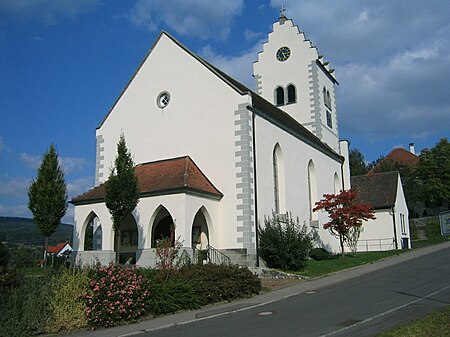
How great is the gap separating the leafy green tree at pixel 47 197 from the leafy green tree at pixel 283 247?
925cm

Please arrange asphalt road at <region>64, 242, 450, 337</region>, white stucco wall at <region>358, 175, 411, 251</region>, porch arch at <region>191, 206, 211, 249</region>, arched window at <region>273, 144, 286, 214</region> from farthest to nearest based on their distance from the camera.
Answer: white stucco wall at <region>358, 175, 411, 251</region>
arched window at <region>273, 144, 286, 214</region>
porch arch at <region>191, 206, 211, 249</region>
asphalt road at <region>64, 242, 450, 337</region>

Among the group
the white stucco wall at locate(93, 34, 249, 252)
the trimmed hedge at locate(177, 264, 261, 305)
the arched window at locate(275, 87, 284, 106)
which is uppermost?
the arched window at locate(275, 87, 284, 106)

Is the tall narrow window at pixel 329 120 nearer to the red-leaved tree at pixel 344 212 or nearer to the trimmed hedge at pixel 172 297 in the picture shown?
the red-leaved tree at pixel 344 212

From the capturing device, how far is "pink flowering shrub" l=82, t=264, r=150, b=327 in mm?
12047

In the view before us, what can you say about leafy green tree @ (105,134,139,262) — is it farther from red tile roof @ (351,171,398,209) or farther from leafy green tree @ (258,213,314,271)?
red tile roof @ (351,171,398,209)

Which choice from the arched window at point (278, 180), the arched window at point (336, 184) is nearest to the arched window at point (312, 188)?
the arched window at point (278, 180)

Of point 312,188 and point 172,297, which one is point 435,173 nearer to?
point 312,188

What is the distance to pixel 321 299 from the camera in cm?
1463

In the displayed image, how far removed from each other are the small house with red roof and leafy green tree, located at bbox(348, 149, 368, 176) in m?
37.8

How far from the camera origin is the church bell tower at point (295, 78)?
116 ft

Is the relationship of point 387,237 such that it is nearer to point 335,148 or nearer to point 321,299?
→ point 335,148

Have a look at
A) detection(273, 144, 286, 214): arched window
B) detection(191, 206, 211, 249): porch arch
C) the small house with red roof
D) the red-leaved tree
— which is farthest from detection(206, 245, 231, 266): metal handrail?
the small house with red roof

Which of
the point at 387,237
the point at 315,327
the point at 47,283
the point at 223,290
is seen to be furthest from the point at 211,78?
the point at 387,237

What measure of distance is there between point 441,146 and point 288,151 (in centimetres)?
3860
